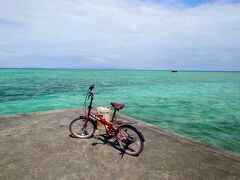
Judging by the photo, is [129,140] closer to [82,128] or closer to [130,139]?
[130,139]

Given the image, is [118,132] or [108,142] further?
[108,142]

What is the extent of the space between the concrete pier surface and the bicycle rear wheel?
229 millimetres

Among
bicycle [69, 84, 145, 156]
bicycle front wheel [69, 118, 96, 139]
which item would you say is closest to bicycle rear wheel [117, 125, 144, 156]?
bicycle [69, 84, 145, 156]

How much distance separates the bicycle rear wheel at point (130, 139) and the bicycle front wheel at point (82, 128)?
116cm

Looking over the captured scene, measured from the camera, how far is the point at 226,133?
37.9 ft

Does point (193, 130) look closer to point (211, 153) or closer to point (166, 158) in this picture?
point (211, 153)

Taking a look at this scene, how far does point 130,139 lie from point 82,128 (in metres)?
1.78

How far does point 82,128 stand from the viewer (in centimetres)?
667

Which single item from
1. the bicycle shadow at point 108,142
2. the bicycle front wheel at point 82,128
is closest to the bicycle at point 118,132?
the bicycle front wheel at point 82,128

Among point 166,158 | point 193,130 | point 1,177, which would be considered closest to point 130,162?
point 166,158

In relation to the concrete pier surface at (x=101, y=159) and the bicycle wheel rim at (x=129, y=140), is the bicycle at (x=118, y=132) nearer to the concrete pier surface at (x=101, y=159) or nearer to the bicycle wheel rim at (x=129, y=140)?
the bicycle wheel rim at (x=129, y=140)

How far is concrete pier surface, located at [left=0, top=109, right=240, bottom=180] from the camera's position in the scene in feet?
15.2

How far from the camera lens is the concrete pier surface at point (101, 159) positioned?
4637 millimetres

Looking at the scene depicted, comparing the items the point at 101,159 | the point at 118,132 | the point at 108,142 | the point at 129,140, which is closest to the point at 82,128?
the point at 108,142
